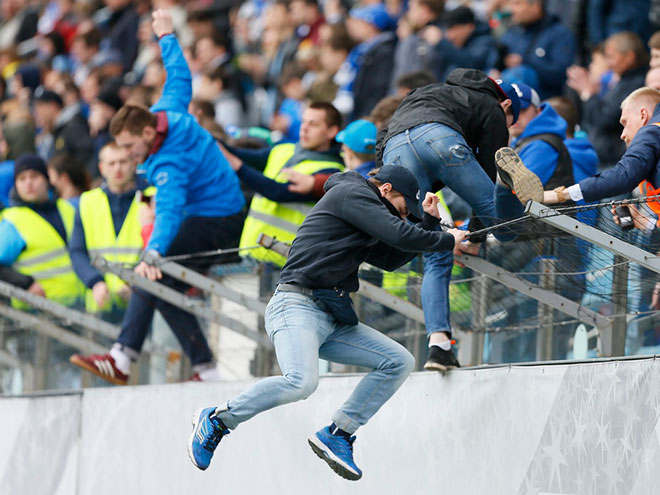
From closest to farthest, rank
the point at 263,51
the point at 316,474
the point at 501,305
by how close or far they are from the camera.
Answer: the point at 501,305
the point at 316,474
the point at 263,51

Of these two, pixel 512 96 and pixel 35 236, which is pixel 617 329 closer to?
pixel 512 96

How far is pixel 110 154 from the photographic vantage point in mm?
9539

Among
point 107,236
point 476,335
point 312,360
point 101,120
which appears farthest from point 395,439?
point 101,120

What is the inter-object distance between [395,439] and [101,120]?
20.9ft

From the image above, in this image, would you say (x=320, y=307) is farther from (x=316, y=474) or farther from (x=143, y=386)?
(x=143, y=386)

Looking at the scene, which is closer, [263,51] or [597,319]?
[597,319]

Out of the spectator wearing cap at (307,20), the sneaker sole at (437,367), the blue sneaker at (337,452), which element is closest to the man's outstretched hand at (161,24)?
the sneaker sole at (437,367)

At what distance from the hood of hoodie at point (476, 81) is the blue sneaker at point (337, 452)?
71.3 inches

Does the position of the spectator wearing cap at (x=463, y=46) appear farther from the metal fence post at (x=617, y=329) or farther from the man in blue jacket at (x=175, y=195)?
the metal fence post at (x=617, y=329)

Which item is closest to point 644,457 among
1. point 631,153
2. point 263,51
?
point 631,153

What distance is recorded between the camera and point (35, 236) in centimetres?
1016

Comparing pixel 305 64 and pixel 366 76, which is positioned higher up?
pixel 305 64

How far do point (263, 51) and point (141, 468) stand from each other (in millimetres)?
6736

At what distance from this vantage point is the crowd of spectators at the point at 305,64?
31.0ft
